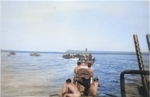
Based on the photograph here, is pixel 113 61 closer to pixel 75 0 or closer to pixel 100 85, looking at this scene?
pixel 100 85

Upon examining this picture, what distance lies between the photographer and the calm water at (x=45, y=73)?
166 cm

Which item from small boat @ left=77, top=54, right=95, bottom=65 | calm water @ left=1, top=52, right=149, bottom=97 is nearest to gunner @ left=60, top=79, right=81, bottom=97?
calm water @ left=1, top=52, right=149, bottom=97

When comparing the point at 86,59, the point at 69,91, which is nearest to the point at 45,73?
the point at 69,91

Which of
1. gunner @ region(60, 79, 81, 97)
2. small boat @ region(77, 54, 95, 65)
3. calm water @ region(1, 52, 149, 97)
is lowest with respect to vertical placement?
gunner @ region(60, 79, 81, 97)

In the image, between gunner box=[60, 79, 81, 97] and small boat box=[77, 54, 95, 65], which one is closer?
gunner box=[60, 79, 81, 97]

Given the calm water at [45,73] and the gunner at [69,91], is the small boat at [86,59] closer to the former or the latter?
the calm water at [45,73]

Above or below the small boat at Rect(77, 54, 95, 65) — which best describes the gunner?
below

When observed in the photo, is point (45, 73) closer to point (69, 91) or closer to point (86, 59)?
point (69, 91)

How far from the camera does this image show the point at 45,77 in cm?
169

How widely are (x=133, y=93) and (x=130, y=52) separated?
41 cm

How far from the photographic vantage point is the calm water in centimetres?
166

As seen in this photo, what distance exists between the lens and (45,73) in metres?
1.69

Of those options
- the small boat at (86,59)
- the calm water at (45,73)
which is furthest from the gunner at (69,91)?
the small boat at (86,59)

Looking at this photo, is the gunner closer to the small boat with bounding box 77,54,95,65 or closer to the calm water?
the calm water
